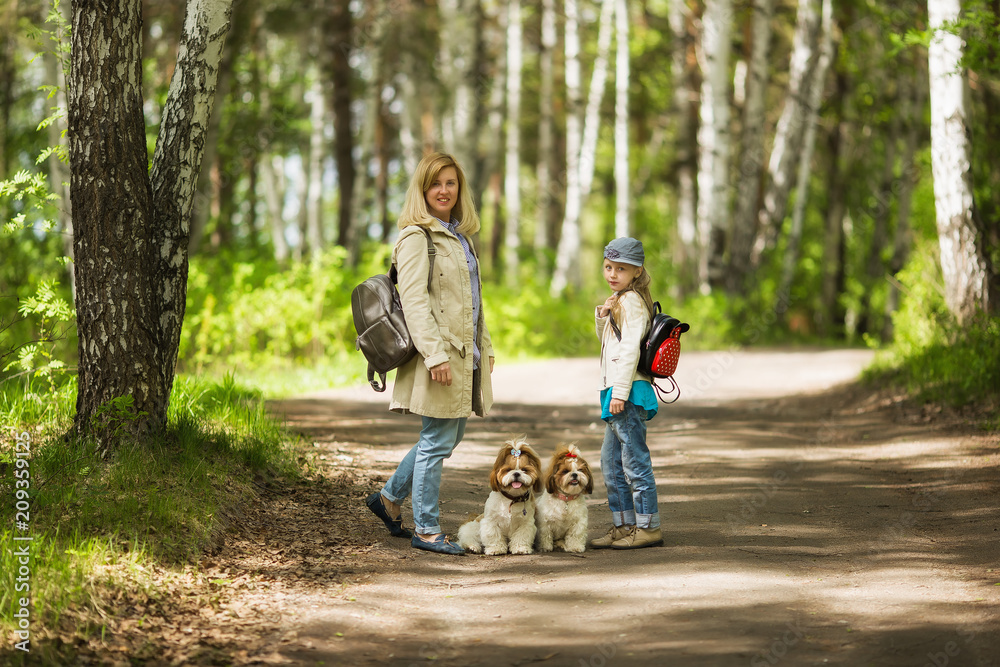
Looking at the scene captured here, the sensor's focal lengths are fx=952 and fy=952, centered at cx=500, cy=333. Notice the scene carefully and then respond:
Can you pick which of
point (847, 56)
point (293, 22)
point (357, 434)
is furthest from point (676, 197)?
point (357, 434)

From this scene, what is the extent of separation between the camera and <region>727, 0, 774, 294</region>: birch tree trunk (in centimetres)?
2088

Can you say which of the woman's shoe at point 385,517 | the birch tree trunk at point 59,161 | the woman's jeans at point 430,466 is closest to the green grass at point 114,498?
the woman's shoe at point 385,517

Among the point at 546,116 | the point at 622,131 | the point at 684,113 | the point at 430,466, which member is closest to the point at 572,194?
the point at 622,131

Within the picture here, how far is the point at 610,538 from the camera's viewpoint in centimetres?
604

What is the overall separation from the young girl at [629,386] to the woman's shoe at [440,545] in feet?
2.91

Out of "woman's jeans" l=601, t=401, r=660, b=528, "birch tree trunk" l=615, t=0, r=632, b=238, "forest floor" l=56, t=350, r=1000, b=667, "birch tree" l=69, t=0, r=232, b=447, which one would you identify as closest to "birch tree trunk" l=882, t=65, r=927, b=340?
"birch tree trunk" l=615, t=0, r=632, b=238

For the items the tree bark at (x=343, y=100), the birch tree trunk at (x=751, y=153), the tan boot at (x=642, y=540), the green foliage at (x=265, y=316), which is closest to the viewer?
the tan boot at (x=642, y=540)

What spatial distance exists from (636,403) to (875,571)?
1644 mm

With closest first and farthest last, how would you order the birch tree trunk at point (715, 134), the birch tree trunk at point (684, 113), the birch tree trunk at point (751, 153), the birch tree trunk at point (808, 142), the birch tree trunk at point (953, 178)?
the birch tree trunk at point (953, 178), the birch tree trunk at point (715, 134), the birch tree trunk at point (751, 153), the birch tree trunk at point (808, 142), the birch tree trunk at point (684, 113)

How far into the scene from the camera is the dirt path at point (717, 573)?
428 centimetres

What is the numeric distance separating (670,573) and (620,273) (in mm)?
1827

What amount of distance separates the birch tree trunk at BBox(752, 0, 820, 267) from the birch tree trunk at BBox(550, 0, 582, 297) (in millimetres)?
4496

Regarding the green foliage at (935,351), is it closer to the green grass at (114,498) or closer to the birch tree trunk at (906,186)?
the green grass at (114,498)

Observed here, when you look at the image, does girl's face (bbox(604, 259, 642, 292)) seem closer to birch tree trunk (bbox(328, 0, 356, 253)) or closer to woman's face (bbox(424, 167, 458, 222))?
woman's face (bbox(424, 167, 458, 222))
